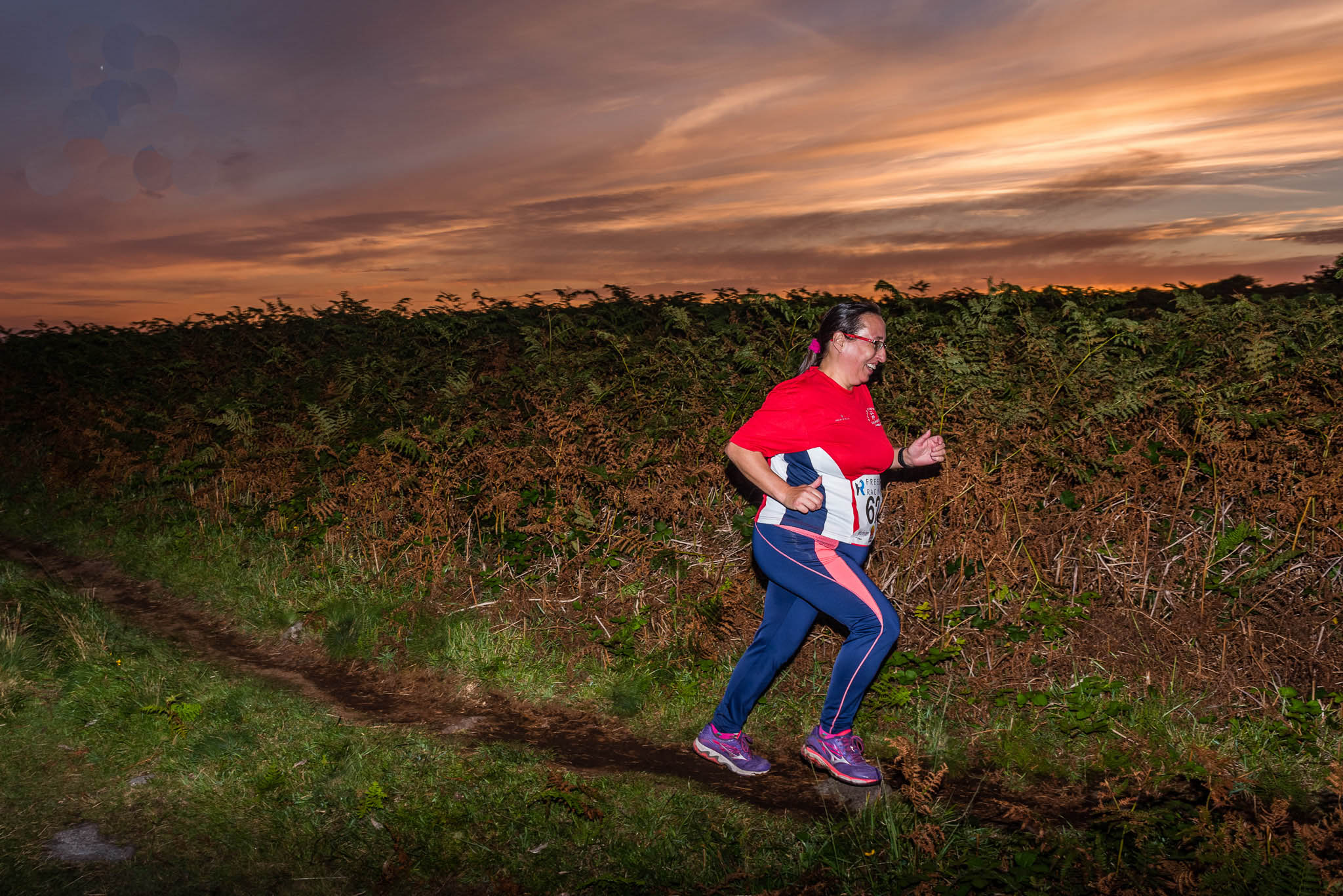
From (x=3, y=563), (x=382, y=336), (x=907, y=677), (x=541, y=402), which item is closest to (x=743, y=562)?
(x=907, y=677)

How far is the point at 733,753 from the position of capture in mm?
5133

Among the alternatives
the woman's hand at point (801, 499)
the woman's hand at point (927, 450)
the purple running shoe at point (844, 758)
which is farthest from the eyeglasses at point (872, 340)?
the purple running shoe at point (844, 758)

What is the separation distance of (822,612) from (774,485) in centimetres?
72

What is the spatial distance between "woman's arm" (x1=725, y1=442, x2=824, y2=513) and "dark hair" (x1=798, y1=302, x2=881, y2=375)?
22.3 inches

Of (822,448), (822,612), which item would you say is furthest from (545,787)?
(822,448)

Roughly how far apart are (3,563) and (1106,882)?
439 inches

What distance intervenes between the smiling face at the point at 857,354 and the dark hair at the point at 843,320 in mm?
17

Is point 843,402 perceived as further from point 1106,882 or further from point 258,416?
point 258,416

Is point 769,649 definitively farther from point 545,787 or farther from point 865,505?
point 545,787

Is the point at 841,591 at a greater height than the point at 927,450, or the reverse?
the point at 927,450

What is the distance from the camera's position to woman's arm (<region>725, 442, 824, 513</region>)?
4.34m

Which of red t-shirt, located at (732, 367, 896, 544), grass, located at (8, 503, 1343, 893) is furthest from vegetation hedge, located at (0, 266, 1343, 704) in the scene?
red t-shirt, located at (732, 367, 896, 544)

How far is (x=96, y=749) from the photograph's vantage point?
5.62 meters

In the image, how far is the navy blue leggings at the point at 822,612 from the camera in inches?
181
